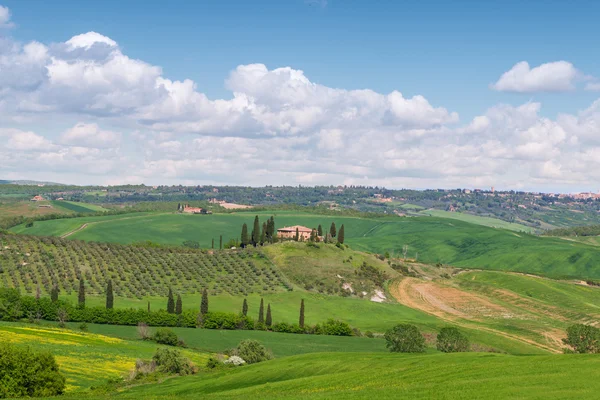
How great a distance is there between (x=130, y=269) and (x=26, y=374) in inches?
4003

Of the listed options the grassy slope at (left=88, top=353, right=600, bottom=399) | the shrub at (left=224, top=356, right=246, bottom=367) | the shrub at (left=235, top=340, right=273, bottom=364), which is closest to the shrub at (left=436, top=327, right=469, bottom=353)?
the grassy slope at (left=88, top=353, right=600, bottom=399)

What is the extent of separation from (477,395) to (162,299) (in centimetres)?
10562

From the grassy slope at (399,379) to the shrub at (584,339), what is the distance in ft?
117

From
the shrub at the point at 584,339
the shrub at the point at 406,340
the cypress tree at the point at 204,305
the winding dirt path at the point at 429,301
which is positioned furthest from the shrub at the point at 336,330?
the shrub at the point at 584,339

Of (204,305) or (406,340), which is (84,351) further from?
(406,340)

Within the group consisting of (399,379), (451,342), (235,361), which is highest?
(399,379)

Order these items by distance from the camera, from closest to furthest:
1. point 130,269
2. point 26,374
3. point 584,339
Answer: point 26,374, point 584,339, point 130,269

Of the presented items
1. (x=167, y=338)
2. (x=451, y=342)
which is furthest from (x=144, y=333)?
(x=451, y=342)

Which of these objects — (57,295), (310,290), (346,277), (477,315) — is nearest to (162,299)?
(57,295)

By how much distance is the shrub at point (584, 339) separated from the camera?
92062 mm

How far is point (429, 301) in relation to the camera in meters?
167

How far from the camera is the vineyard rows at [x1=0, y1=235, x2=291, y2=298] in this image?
144 meters

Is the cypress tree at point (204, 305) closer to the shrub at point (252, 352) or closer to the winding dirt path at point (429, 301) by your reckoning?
the shrub at point (252, 352)

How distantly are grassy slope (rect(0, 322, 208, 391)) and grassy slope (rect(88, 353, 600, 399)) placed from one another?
320 inches
